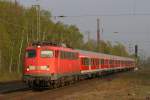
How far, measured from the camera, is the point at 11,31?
236 feet

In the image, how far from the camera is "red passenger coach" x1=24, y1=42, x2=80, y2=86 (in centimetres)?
2980

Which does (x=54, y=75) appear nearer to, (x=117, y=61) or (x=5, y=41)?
(x=5, y=41)

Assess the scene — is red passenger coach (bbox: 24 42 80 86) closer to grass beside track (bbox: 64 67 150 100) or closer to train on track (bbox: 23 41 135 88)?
train on track (bbox: 23 41 135 88)

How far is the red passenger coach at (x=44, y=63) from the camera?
2980cm

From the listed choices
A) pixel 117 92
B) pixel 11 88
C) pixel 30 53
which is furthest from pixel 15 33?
pixel 117 92

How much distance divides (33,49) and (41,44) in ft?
2.59

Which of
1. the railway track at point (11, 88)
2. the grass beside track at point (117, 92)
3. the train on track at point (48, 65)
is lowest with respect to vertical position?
the railway track at point (11, 88)

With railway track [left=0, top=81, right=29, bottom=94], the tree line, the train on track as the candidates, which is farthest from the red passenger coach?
the tree line

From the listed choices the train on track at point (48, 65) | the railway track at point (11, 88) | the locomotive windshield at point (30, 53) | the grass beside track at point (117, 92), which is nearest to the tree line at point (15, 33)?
the railway track at point (11, 88)

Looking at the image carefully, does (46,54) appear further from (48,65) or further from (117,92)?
(117,92)

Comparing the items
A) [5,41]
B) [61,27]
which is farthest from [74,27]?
[5,41]

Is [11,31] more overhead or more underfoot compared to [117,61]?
more overhead

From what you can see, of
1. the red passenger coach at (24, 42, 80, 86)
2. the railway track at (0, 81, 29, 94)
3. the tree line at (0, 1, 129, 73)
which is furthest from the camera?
the tree line at (0, 1, 129, 73)

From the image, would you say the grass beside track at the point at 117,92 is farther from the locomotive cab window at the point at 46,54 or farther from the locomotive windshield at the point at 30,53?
the locomotive windshield at the point at 30,53
